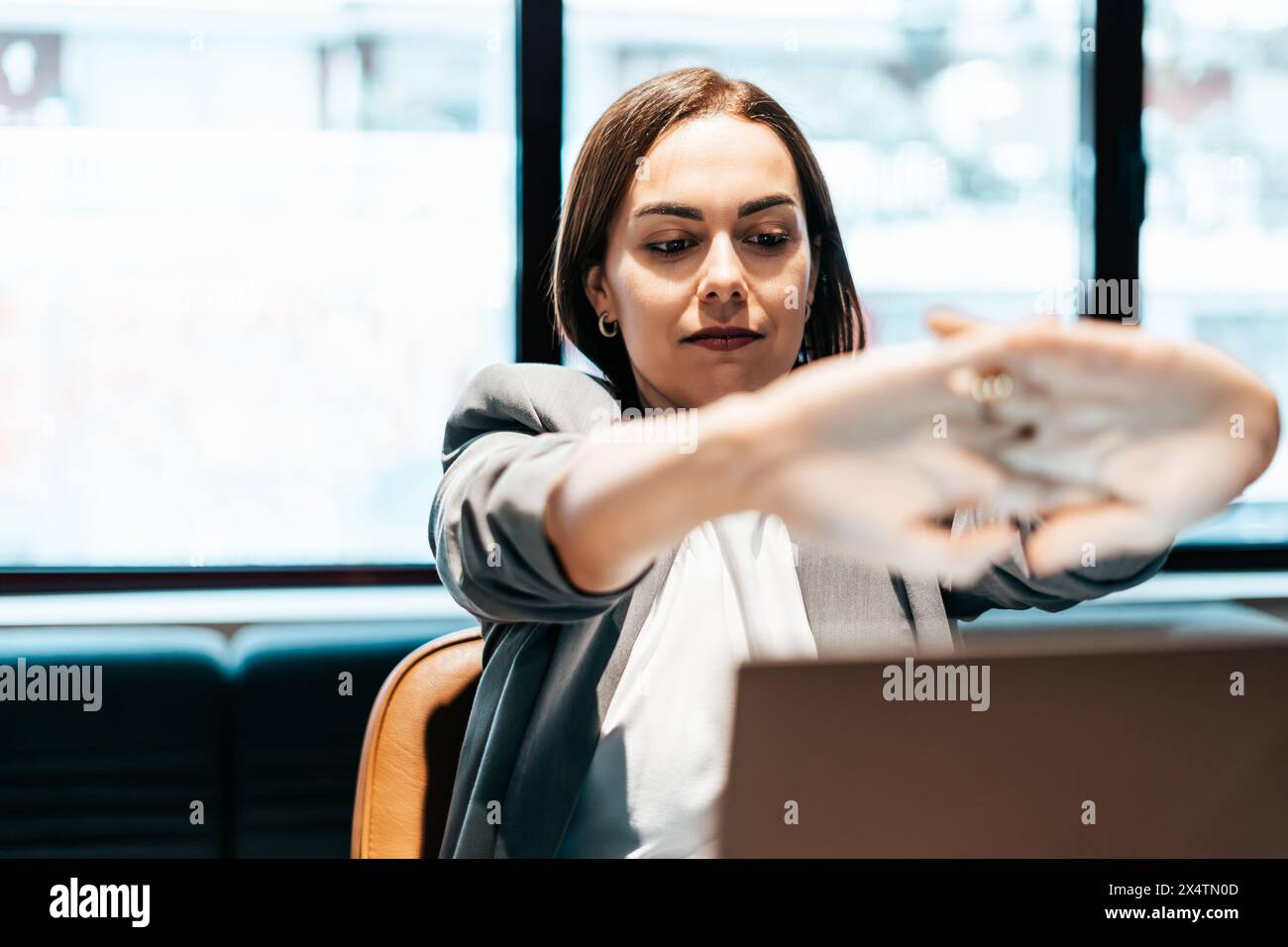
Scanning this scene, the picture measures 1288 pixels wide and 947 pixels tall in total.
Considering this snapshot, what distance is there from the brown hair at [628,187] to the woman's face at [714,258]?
21mm

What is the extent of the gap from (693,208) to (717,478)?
41 cm

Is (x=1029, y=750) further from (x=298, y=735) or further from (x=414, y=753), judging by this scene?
(x=298, y=735)

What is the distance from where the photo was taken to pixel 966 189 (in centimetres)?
220

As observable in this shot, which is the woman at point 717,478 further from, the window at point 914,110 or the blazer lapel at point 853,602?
the window at point 914,110

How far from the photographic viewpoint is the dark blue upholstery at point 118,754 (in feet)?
6.09

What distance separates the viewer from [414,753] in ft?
3.28

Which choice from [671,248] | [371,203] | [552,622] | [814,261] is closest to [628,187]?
[671,248]

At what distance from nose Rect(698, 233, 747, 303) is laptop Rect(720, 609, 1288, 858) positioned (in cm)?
44

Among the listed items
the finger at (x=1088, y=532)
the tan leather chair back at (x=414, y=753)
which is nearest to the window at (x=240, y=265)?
the tan leather chair back at (x=414, y=753)

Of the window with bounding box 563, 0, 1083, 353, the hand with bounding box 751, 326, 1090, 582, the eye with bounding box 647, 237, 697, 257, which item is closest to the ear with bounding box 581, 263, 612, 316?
the eye with bounding box 647, 237, 697, 257

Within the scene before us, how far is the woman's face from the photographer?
0.85 metres

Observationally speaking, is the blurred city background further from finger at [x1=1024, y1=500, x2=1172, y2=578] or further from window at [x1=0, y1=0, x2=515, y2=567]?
finger at [x1=1024, y1=500, x2=1172, y2=578]
